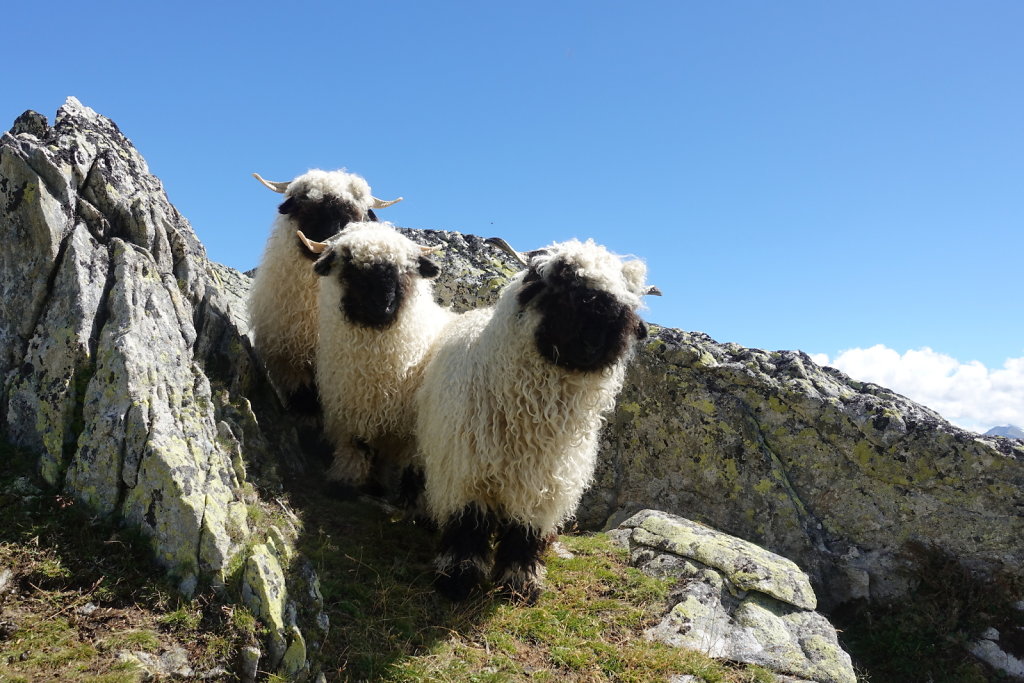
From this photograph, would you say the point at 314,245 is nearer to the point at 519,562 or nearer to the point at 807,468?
the point at 519,562

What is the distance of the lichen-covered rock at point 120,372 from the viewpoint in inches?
176

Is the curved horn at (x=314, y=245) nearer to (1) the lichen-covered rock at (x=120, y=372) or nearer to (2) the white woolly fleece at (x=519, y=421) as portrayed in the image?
(1) the lichen-covered rock at (x=120, y=372)

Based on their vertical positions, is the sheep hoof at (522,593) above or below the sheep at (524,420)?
below

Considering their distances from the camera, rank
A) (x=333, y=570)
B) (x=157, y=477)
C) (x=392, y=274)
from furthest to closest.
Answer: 1. (x=392, y=274)
2. (x=333, y=570)
3. (x=157, y=477)

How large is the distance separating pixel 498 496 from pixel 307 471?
2550mm

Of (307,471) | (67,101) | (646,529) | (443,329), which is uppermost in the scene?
(67,101)

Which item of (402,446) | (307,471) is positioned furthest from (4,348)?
(402,446)

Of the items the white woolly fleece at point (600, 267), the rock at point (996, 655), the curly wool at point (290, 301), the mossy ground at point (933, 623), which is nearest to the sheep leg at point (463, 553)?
the white woolly fleece at point (600, 267)

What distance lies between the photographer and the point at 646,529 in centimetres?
750

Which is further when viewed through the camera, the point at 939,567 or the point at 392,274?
the point at 939,567

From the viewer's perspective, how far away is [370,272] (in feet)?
21.3

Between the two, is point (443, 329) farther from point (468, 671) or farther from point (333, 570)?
point (468, 671)

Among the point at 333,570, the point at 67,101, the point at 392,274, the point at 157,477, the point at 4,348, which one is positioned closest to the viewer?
the point at 157,477

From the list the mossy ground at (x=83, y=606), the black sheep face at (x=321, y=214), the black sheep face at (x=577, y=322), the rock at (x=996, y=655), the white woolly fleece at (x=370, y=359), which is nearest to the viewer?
the mossy ground at (x=83, y=606)
